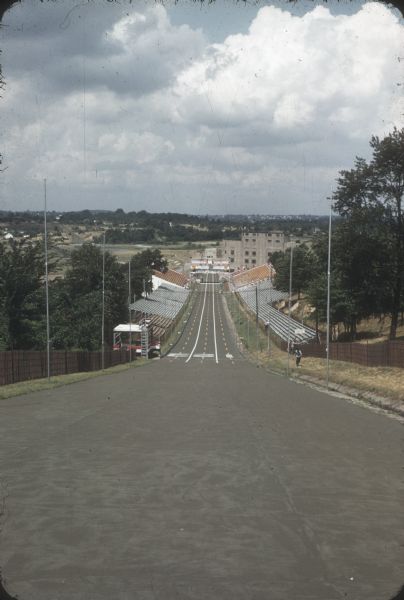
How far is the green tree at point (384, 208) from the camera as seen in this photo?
47219 millimetres

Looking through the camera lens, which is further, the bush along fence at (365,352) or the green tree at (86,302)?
the green tree at (86,302)

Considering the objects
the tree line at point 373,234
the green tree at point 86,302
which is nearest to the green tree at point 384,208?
the tree line at point 373,234

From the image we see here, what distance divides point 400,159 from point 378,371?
72.5ft

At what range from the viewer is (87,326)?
59.5m

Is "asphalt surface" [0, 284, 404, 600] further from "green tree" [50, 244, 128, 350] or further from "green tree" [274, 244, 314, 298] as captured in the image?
"green tree" [274, 244, 314, 298]

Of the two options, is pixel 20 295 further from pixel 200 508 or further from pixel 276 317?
pixel 276 317

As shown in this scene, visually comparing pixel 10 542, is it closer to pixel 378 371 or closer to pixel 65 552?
pixel 65 552

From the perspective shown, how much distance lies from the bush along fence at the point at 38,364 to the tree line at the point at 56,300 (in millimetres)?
4179

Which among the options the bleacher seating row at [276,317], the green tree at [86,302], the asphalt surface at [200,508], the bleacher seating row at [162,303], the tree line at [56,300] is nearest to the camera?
the asphalt surface at [200,508]

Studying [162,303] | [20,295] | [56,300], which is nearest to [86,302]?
[56,300]

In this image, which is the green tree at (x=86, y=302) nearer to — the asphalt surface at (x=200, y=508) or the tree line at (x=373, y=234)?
the tree line at (x=373, y=234)

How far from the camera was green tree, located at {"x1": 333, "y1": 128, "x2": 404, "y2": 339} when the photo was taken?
47.2 metres

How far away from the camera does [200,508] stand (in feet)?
25.0

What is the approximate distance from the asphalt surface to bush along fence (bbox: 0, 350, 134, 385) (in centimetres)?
1427
